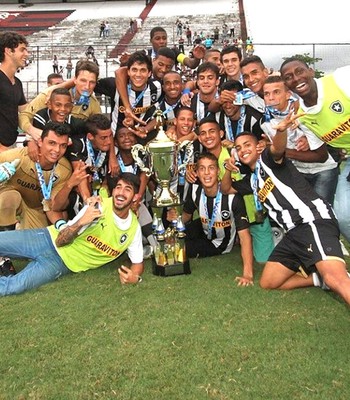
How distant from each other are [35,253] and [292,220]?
238 centimetres

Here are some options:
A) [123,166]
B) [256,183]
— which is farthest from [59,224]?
[256,183]

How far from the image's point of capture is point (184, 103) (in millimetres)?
5688

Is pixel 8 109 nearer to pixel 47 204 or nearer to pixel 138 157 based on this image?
pixel 47 204

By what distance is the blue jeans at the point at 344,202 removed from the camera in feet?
14.4

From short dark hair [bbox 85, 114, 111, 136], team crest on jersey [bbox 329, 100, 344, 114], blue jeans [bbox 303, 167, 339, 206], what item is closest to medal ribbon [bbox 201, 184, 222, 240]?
blue jeans [bbox 303, 167, 339, 206]

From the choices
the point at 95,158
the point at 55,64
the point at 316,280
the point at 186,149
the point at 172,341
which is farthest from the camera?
the point at 55,64

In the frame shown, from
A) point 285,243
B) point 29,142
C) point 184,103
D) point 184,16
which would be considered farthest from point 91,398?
point 184,16

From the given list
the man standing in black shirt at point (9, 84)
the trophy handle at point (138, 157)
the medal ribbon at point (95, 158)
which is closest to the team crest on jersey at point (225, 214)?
the trophy handle at point (138, 157)

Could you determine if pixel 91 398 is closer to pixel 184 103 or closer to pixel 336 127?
pixel 336 127

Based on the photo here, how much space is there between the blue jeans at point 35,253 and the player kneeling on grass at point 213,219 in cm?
122

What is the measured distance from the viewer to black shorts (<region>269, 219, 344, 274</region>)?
3.97 meters

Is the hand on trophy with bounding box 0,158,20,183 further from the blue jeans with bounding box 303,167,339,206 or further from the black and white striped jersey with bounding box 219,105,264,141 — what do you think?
the blue jeans with bounding box 303,167,339,206

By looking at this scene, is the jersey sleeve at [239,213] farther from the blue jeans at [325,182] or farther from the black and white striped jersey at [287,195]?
the blue jeans at [325,182]

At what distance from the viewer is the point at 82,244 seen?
15.1 ft
